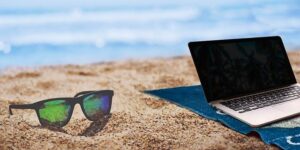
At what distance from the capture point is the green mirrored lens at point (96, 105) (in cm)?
125

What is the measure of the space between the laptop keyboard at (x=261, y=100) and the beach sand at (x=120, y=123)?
9 cm

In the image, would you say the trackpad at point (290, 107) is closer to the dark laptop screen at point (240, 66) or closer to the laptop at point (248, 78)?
the laptop at point (248, 78)

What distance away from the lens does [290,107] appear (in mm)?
1147

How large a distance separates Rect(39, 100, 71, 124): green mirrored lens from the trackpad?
63 cm

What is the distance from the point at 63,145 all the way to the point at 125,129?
0.63ft

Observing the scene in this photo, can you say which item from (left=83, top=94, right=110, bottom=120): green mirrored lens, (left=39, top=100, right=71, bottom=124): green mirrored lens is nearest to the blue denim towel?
(left=83, top=94, right=110, bottom=120): green mirrored lens

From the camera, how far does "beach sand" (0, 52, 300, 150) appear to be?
0.99 metres

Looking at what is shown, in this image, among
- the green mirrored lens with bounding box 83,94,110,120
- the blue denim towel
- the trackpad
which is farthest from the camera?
the green mirrored lens with bounding box 83,94,110,120

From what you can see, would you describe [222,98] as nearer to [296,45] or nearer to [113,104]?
[113,104]

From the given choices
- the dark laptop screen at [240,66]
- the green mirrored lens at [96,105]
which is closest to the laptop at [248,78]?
the dark laptop screen at [240,66]

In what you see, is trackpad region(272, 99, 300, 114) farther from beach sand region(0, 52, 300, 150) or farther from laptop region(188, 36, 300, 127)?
beach sand region(0, 52, 300, 150)

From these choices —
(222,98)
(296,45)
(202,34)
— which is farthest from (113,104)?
(202,34)

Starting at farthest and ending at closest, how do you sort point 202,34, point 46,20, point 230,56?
point 46,20 < point 202,34 < point 230,56

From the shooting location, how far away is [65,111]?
3.92 feet
